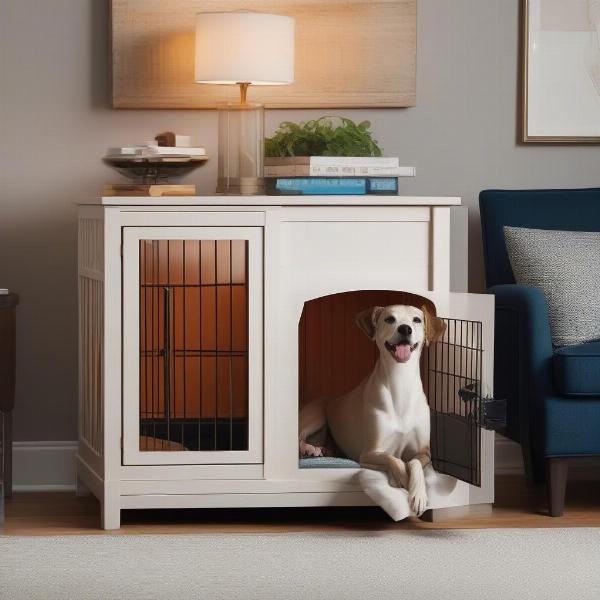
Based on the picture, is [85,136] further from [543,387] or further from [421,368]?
[543,387]

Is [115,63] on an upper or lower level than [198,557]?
upper

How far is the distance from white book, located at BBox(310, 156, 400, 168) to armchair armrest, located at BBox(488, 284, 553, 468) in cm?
54

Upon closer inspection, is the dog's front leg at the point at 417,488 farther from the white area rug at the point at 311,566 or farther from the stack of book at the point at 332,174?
the stack of book at the point at 332,174

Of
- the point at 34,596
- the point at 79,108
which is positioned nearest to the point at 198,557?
the point at 34,596

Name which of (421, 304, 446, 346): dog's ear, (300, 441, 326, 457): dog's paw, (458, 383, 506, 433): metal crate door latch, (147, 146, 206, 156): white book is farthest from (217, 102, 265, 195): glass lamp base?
(458, 383, 506, 433): metal crate door latch

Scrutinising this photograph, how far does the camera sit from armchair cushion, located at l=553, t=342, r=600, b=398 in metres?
3.08

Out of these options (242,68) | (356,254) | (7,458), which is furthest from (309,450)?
(242,68)

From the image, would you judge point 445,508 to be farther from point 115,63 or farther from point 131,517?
point 115,63

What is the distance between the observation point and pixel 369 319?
10.4 feet

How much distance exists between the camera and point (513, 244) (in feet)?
11.5

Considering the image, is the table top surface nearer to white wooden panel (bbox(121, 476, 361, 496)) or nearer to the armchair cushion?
the armchair cushion

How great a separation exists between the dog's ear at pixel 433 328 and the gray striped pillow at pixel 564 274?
46cm

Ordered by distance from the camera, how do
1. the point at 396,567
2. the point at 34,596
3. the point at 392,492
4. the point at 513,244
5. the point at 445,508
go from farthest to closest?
1. the point at 513,244
2. the point at 445,508
3. the point at 392,492
4. the point at 396,567
5. the point at 34,596

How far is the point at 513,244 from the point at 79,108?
1.50 m
